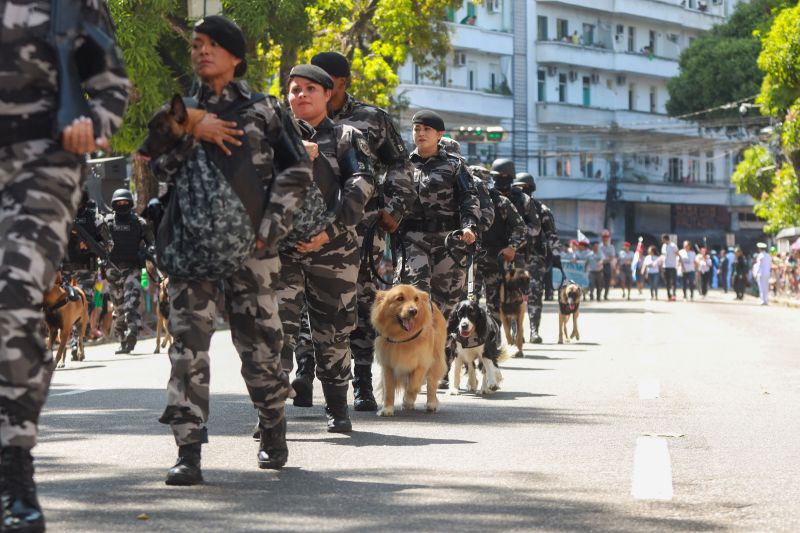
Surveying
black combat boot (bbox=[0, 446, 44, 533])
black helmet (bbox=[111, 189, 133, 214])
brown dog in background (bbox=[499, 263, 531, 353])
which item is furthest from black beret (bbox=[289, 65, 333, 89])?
Result: black helmet (bbox=[111, 189, 133, 214])

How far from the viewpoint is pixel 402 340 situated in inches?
397

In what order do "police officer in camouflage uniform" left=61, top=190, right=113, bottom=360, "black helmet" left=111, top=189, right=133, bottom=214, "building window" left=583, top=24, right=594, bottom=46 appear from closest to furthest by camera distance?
"police officer in camouflage uniform" left=61, top=190, right=113, bottom=360 → "black helmet" left=111, top=189, right=133, bottom=214 → "building window" left=583, top=24, right=594, bottom=46

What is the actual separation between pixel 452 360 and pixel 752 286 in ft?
176

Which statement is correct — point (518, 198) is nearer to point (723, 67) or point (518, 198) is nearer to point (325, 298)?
point (325, 298)

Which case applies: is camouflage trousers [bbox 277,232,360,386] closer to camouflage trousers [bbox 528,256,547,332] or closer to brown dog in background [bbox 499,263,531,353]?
brown dog in background [bbox 499,263,531,353]

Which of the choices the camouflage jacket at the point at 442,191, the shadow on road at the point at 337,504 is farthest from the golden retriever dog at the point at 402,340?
the shadow on road at the point at 337,504

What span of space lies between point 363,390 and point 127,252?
1087 centimetres


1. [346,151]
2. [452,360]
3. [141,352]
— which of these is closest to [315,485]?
[346,151]

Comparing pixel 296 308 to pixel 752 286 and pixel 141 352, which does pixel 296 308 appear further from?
pixel 752 286

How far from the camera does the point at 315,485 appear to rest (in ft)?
22.2

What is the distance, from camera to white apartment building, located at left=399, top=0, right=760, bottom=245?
76250 millimetres

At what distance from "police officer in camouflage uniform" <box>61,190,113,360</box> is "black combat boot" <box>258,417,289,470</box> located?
5.56 ft

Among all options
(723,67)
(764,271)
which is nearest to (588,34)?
(723,67)

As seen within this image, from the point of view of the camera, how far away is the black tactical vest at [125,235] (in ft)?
67.5
